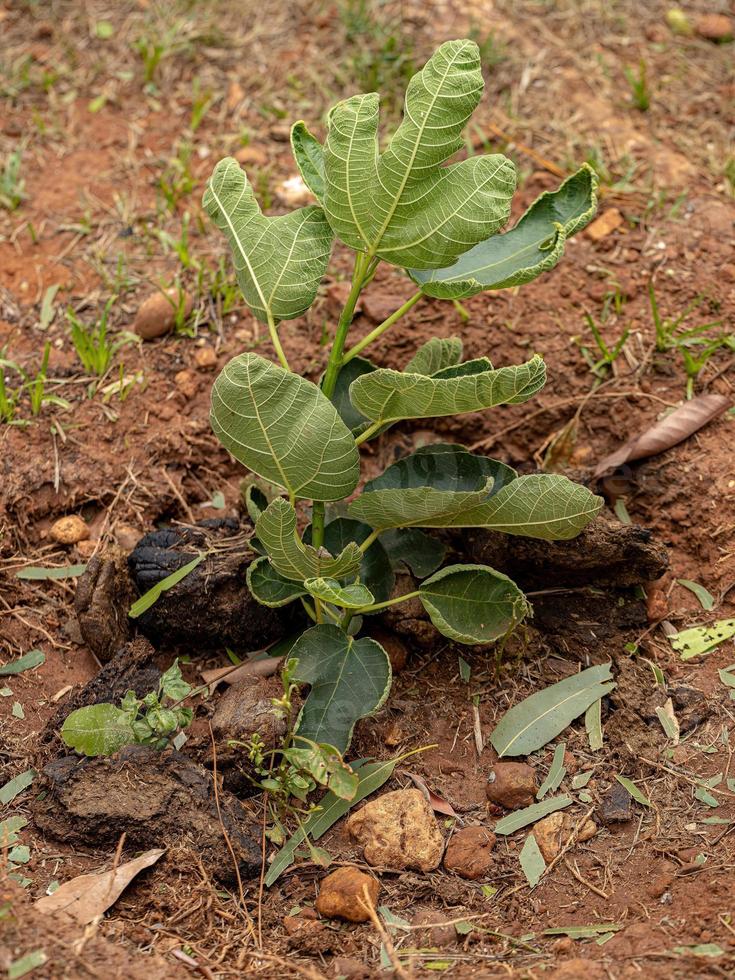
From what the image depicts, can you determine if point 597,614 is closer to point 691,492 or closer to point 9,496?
point 691,492

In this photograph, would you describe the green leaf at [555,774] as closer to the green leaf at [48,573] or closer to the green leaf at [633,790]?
the green leaf at [633,790]

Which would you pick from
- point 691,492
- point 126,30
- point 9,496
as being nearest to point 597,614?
point 691,492

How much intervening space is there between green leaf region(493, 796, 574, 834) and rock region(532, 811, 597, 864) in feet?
0.04

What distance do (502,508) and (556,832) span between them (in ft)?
2.14

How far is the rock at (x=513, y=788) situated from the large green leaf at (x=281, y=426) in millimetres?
688

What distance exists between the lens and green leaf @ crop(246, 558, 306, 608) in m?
2.13

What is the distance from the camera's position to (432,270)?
2.01 meters

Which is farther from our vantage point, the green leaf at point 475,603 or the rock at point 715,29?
the rock at point 715,29

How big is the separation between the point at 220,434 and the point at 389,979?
3.33 ft

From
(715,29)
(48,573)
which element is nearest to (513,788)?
(48,573)

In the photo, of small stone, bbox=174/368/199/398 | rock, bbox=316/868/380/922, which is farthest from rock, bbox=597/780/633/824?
small stone, bbox=174/368/199/398

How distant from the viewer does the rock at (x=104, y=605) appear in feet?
7.23

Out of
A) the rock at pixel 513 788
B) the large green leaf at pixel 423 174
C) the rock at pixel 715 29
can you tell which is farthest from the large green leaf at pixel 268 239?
the rock at pixel 715 29

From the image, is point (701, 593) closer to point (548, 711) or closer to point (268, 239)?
point (548, 711)
